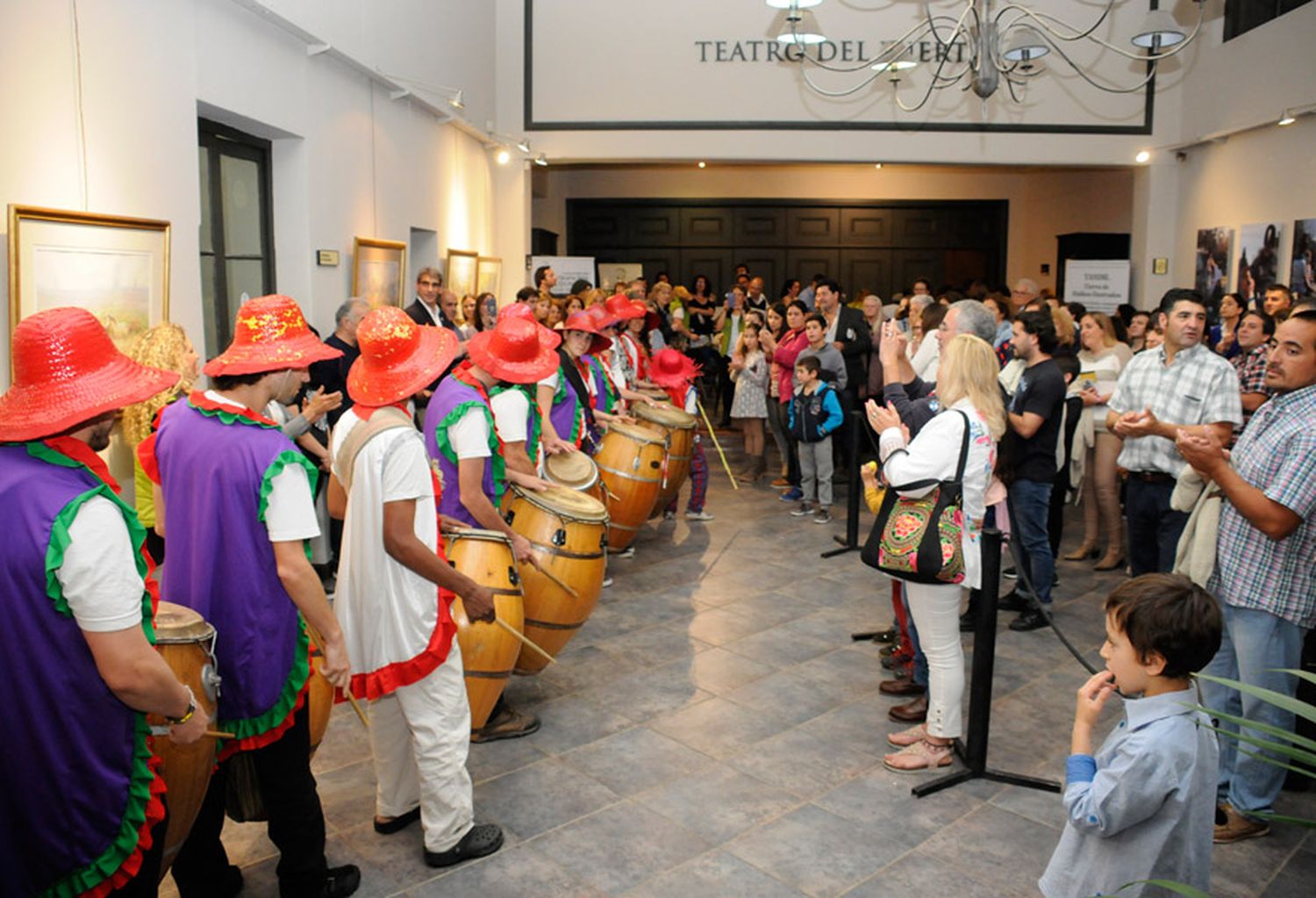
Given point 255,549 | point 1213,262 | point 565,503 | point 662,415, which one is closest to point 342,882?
point 255,549

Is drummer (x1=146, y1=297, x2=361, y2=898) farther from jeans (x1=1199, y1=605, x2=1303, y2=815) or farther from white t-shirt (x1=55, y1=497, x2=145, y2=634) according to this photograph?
jeans (x1=1199, y1=605, x2=1303, y2=815)

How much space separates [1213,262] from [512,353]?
33.3 feet

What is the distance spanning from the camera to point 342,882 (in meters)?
3.13

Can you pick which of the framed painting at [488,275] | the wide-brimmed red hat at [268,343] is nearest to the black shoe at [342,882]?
the wide-brimmed red hat at [268,343]

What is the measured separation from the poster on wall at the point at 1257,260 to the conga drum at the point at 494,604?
9.09m

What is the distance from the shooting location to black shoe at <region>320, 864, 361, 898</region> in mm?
3107

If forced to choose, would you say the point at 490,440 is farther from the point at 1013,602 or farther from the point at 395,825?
the point at 1013,602

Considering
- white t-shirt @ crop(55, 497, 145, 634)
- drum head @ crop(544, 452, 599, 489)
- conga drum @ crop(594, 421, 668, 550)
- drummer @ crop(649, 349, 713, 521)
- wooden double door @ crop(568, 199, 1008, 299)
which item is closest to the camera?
white t-shirt @ crop(55, 497, 145, 634)

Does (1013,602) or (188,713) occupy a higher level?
(188,713)

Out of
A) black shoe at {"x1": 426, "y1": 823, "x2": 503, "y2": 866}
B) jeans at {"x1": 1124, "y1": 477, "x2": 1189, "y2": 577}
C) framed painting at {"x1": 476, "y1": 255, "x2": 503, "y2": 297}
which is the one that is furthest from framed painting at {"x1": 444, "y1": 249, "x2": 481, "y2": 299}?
black shoe at {"x1": 426, "y1": 823, "x2": 503, "y2": 866}

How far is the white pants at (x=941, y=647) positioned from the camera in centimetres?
387

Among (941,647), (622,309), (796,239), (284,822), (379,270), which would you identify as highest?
(796,239)

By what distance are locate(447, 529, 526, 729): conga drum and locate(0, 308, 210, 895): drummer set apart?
151 cm

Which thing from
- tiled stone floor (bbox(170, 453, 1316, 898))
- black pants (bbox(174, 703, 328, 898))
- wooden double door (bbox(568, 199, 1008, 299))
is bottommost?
tiled stone floor (bbox(170, 453, 1316, 898))
